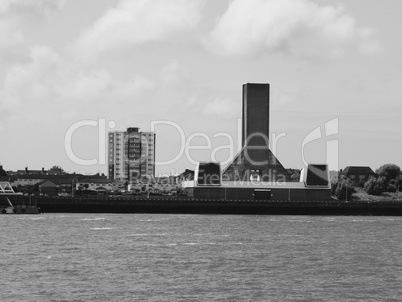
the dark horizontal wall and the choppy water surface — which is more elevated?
the dark horizontal wall

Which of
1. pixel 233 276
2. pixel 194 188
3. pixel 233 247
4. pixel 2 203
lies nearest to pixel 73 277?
pixel 233 276

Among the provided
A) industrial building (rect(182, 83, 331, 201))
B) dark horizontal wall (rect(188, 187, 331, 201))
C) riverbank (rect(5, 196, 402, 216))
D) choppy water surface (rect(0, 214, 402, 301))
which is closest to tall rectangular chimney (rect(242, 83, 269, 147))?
industrial building (rect(182, 83, 331, 201))

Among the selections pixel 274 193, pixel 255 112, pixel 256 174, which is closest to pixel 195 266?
pixel 274 193

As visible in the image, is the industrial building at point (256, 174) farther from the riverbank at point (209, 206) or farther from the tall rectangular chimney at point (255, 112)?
A: the riverbank at point (209, 206)

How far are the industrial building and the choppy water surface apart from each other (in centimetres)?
8646

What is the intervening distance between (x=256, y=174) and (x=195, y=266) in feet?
435

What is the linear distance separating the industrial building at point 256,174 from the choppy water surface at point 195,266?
86463 millimetres

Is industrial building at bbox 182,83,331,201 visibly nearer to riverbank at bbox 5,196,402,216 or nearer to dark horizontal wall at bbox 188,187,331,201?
dark horizontal wall at bbox 188,187,331,201

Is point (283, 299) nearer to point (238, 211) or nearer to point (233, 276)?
point (233, 276)

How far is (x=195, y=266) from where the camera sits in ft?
210

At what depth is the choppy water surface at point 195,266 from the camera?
5256cm

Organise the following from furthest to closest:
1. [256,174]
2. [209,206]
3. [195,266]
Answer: [256,174], [209,206], [195,266]

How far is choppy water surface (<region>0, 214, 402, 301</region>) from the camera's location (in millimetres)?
52562

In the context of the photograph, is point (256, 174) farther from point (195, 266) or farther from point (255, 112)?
point (195, 266)
